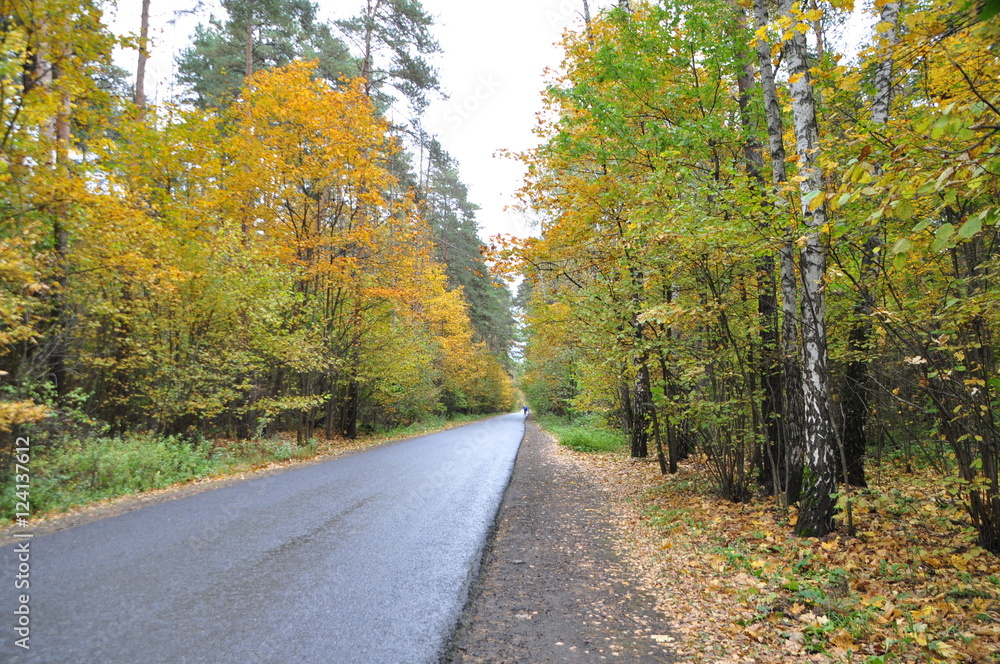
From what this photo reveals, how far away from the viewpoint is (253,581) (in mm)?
4262

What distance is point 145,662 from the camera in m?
2.96

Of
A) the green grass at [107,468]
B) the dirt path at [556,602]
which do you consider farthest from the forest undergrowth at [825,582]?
the green grass at [107,468]

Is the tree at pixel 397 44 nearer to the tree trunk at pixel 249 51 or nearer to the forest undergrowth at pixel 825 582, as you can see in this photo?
the tree trunk at pixel 249 51

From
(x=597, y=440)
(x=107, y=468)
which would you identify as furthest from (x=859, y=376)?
(x=107, y=468)

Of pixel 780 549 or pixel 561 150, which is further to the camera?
pixel 561 150

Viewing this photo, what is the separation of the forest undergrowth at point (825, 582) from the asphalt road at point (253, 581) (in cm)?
199

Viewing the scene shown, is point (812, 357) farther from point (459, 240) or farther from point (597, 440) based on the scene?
point (459, 240)

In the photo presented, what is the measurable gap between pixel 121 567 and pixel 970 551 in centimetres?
787

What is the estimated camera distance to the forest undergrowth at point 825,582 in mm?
3264

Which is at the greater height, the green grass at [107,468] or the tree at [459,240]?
the tree at [459,240]

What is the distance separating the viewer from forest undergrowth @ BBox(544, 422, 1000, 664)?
326cm

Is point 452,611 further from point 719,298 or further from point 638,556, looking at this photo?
point 719,298

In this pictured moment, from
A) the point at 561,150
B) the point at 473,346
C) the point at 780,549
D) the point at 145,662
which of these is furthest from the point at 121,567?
the point at 473,346

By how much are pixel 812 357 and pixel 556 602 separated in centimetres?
378
